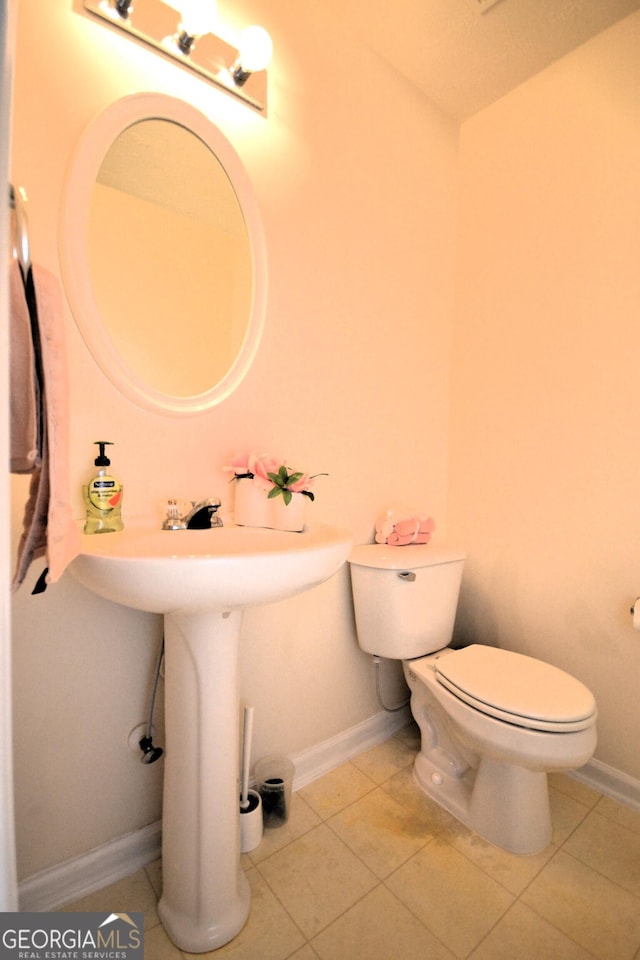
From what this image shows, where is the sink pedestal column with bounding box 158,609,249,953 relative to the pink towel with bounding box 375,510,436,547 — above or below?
below

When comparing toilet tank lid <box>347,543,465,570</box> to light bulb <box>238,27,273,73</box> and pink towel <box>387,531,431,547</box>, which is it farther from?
light bulb <box>238,27,273,73</box>

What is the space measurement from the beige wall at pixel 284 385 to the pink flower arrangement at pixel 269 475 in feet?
0.22

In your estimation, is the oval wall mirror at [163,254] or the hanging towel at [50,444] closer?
the hanging towel at [50,444]

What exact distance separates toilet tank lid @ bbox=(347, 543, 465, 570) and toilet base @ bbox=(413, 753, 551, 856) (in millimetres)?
564

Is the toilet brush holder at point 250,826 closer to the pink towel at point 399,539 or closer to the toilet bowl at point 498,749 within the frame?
the toilet bowl at point 498,749

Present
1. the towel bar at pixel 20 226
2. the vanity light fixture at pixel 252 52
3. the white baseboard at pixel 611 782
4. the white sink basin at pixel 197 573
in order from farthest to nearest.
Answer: the white baseboard at pixel 611 782 < the vanity light fixture at pixel 252 52 < the white sink basin at pixel 197 573 < the towel bar at pixel 20 226

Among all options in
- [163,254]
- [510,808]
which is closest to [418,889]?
[510,808]

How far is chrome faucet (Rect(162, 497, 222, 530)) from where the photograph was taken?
101cm

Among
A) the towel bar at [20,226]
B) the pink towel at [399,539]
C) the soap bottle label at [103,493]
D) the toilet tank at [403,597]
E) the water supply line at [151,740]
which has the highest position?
the towel bar at [20,226]

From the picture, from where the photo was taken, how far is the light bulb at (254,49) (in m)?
1.07

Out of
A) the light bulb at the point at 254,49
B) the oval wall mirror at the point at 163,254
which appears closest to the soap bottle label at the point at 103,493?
the oval wall mirror at the point at 163,254

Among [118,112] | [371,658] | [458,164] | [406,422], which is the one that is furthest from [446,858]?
[458,164]

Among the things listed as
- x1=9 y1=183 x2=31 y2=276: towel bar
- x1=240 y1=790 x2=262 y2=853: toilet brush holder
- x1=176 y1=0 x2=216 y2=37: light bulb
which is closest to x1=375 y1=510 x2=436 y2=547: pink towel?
x1=240 y1=790 x2=262 y2=853: toilet brush holder

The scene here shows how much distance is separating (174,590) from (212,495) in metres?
0.48
